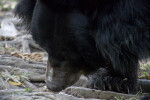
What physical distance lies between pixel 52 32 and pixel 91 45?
0.38 metres

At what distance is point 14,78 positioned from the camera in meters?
3.74

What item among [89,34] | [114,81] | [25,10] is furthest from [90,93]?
[25,10]

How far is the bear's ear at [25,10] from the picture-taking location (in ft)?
10.5

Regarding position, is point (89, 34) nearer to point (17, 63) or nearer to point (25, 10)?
point (25, 10)

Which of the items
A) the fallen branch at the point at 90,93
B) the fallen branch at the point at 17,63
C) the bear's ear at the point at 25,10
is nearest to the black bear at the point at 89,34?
the bear's ear at the point at 25,10

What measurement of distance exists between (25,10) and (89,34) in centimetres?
89

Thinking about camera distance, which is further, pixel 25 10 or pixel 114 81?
pixel 114 81

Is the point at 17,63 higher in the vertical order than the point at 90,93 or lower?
higher

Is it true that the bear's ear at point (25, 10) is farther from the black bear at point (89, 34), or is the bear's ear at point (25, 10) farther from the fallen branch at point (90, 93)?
the fallen branch at point (90, 93)

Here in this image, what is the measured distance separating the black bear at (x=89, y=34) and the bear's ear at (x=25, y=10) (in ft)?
0.21

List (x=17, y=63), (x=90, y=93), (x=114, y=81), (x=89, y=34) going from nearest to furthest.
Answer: (x=89, y=34), (x=90, y=93), (x=114, y=81), (x=17, y=63)

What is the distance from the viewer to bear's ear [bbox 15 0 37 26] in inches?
125

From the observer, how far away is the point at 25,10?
3.29 metres

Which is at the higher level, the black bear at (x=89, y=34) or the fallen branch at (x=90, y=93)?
the black bear at (x=89, y=34)
